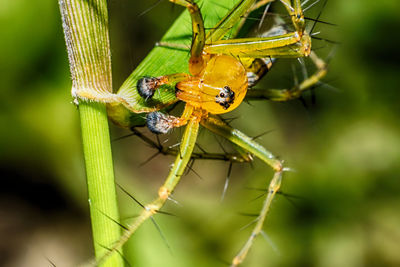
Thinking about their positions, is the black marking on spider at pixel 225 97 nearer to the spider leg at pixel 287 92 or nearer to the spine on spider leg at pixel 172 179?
the spine on spider leg at pixel 172 179

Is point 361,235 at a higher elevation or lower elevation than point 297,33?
lower

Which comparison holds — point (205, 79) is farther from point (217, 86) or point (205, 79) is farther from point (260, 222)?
point (260, 222)

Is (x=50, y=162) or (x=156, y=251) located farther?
(x=50, y=162)

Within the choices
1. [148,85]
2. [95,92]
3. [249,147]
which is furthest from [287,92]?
[95,92]

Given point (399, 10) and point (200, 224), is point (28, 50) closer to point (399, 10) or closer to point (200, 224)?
point (200, 224)

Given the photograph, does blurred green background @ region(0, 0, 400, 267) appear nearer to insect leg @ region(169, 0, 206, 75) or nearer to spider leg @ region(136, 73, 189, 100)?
insect leg @ region(169, 0, 206, 75)

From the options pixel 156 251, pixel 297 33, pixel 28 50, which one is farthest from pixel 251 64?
pixel 28 50

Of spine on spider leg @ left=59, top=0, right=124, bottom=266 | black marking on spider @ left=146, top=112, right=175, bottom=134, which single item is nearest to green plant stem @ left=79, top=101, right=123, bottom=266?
A: spine on spider leg @ left=59, top=0, right=124, bottom=266
